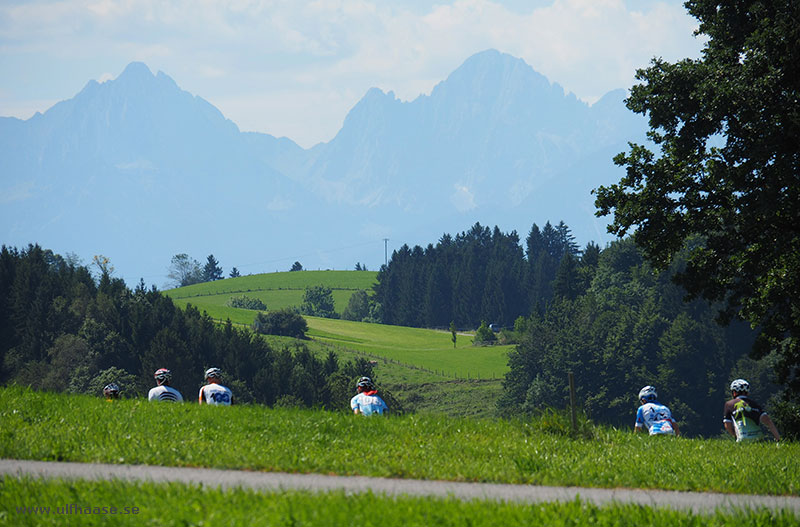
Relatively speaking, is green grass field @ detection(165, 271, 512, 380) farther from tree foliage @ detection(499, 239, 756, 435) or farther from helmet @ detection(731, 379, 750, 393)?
helmet @ detection(731, 379, 750, 393)

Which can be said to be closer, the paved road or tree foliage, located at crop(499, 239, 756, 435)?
the paved road

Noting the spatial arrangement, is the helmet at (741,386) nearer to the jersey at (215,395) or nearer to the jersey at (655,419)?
the jersey at (655,419)

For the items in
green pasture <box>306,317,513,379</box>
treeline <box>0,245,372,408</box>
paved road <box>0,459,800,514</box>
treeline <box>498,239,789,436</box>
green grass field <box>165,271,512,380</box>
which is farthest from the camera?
green pasture <box>306,317,513,379</box>

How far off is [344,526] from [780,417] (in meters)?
15.3

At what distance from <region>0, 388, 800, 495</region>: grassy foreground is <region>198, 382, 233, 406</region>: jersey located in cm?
140

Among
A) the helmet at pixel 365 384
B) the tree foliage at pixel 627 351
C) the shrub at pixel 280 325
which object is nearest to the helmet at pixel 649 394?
the helmet at pixel 365 384

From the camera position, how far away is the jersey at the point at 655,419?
16828mm

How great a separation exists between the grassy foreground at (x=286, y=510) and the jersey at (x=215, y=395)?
22.2ft

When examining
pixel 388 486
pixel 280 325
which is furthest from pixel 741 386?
pixel 280 325

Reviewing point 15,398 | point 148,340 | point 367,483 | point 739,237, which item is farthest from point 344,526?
point 148,340

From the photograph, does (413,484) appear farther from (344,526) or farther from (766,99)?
(766,99)

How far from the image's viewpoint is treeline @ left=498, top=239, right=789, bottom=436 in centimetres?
10644

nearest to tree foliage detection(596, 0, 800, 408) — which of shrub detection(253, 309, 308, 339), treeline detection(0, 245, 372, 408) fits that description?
treeline detection(0, 245, 372, 408)

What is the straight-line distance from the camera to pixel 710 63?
81.1 feet
